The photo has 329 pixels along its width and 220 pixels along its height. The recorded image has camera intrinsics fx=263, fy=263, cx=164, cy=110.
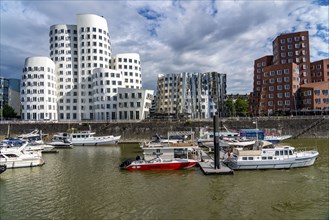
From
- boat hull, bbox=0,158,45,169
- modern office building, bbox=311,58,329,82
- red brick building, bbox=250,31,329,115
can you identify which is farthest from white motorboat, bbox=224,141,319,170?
modern office building, bbox=311,58,329,82

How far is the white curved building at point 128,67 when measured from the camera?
130m

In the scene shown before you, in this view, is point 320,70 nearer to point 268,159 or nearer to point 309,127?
point 309,127

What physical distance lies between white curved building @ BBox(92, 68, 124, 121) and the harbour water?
236ft

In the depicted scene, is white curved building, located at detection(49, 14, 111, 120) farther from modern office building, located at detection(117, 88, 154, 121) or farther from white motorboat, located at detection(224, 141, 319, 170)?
white motorboat, located at detection(224, 141, 319, 170)

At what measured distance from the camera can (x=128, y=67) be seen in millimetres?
131125

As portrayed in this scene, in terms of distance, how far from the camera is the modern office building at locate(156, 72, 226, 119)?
146625mm

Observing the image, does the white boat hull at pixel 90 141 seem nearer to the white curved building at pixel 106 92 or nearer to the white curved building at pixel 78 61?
the white curved building at pixel 106 92

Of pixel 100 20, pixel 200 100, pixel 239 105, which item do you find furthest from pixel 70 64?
pixel 239 105

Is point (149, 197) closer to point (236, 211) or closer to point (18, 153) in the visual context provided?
point (236, 211)

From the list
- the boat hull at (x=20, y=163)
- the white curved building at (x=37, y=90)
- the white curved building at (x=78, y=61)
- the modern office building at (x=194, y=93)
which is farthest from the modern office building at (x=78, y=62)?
the boat hull at (x=20, y=163)

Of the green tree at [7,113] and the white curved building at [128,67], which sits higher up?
the white curved building at [128,67]

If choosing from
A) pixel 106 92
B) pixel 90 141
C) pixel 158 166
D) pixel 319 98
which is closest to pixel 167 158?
pixel 158 166

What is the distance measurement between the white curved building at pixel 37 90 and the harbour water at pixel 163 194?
7920 cm

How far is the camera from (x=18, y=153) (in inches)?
1818
